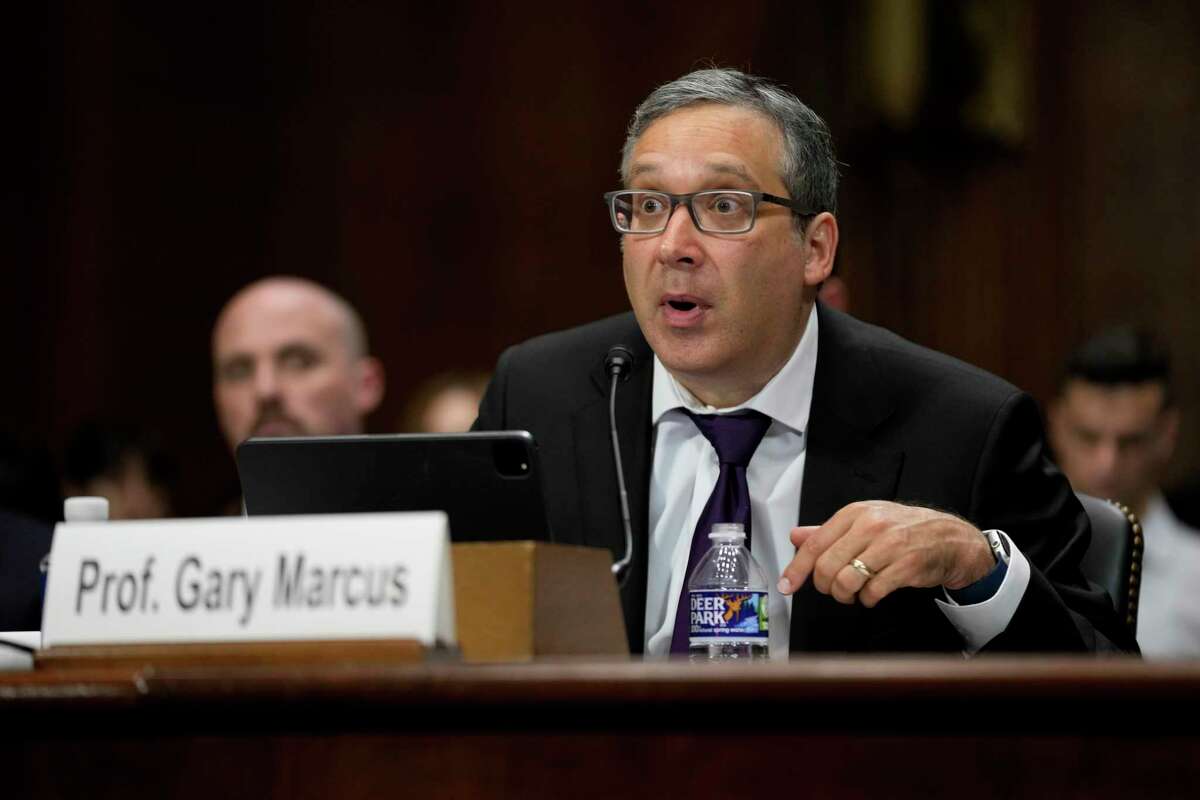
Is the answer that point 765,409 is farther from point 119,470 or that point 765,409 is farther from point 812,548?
point 119,470

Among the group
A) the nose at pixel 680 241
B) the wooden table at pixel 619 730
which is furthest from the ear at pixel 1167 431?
the wooden table at pixel 619 730

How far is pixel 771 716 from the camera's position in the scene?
3.60 ft

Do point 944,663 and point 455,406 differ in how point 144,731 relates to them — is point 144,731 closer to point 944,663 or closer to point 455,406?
point 944,663

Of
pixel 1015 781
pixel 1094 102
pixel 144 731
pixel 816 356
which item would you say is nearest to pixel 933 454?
pixel 816 356

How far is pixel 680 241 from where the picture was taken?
226 cm

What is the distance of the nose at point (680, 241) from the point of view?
2.26 metres

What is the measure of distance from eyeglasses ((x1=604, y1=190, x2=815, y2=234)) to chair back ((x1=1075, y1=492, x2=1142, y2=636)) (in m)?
0.67

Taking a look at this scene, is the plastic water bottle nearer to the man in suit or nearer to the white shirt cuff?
the man in suit

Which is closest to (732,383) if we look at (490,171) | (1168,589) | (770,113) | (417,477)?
(770,113)

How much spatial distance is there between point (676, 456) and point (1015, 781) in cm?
132

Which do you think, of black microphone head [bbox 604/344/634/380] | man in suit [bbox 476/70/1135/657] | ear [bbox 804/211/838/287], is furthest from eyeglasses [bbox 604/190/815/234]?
black microphone head [bbox 604/344/634/380]

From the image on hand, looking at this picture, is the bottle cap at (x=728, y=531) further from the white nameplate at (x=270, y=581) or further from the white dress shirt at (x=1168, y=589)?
the white dress shirt at (x=1168, y=589)

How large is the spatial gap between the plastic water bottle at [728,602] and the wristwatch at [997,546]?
0.29m

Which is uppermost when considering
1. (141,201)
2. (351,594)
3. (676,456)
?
(141,201)
